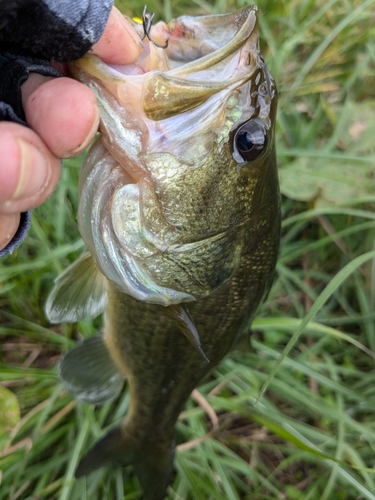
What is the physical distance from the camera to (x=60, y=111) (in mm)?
837

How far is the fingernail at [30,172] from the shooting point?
808 millimetres

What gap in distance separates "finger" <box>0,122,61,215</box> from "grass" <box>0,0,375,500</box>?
85 cm

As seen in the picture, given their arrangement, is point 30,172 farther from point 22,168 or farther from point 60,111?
point 60,111

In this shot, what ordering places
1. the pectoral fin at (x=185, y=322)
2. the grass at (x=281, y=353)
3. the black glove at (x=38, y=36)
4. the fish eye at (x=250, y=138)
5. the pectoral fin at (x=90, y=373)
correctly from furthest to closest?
the grass at (x=281, y=353) → the pectoral fin at (x=90, y=373) → the pectoral fin at (x=185, y=322) → the fish eye at (x=250, y=138) → the black glove at (x=38, y=36)

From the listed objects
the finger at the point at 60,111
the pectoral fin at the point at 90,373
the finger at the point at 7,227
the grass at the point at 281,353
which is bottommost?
the grass at the point at 281,353

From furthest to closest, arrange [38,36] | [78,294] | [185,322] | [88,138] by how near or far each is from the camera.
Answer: [78,294]
[185,322]
[88,138]
[38,36]

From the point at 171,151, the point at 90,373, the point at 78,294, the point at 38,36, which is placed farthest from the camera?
the point at 90,373

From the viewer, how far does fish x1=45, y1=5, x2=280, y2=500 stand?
94 centimetres

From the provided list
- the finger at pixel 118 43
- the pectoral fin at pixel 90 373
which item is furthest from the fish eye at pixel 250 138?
the pectoral fin at pixel 90 373

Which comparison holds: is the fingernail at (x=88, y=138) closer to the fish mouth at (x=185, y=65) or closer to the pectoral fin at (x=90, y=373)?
the fish mouth at (x=185, y=65)

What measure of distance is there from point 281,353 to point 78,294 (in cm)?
76

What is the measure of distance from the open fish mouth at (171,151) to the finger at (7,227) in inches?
7.5

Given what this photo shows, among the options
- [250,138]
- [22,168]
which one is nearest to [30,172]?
[22,168]

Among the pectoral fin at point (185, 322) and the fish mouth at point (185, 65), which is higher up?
the fish mouth at point (185, 65)
